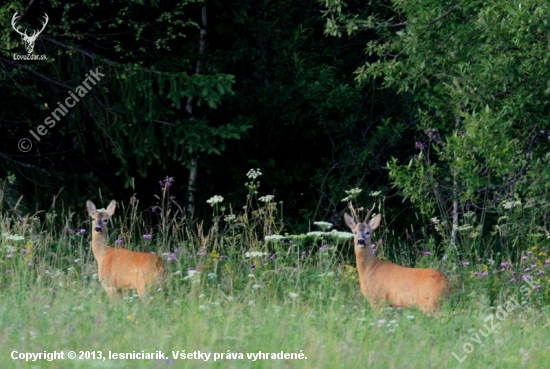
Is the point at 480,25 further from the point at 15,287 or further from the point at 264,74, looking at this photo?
the point at 264,74

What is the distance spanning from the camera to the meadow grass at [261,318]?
5.46 m

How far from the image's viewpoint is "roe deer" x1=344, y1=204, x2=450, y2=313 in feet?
25.8

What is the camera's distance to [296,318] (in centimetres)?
666

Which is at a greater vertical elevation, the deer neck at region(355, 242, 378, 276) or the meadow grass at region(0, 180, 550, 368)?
the deer neck at region(355, 242, 378, 276)

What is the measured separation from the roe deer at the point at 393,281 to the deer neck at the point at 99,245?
2126mm

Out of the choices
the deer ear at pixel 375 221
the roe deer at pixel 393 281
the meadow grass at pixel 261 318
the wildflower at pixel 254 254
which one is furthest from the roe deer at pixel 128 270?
the deer ear at pixel 375 221

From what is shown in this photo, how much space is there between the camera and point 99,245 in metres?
8.89

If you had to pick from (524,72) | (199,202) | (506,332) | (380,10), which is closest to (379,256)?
(524,72)

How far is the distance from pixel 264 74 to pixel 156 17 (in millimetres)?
1747

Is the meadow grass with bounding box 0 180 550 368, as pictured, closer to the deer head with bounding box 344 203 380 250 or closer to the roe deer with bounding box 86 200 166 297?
the roe deer with bounding box 86 200 166 297

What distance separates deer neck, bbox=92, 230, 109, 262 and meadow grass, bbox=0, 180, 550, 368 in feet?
0.35

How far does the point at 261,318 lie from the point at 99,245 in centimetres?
292

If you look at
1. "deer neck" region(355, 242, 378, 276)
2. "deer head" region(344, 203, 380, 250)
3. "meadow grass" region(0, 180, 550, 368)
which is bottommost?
"meadow grass" region(0, 180, 550, 368)

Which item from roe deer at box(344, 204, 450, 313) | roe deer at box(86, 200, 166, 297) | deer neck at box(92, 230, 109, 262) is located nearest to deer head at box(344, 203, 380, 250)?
roe deer at box(344, 204, 450, 313)
